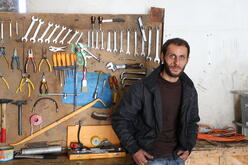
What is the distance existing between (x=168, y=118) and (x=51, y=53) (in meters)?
1.02

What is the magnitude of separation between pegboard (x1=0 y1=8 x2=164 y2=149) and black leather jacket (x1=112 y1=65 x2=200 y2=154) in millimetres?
534

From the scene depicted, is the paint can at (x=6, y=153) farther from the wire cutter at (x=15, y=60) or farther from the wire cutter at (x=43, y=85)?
the wire cutter at (x=15, y=60)

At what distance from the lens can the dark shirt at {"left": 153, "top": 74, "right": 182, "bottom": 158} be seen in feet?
6.29

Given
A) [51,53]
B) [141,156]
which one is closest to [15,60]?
[51,53]

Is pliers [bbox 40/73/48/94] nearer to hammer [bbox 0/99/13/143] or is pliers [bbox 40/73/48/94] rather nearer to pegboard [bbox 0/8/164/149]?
pegboard [bbox 0/8/164/149]

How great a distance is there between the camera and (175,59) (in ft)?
6.12

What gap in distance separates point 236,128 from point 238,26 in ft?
3.08

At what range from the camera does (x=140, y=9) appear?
251 cm

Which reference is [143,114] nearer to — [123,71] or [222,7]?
[123,71]

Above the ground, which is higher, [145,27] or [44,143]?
[145,27]

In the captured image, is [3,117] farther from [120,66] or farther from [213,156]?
[213,156]

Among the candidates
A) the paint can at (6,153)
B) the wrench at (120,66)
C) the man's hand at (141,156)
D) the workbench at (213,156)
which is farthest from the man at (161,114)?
the paint can at (6,153)

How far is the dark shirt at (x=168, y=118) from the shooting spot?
1918mm

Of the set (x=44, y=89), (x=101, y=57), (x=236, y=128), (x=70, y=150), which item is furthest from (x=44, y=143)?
(x=236, y=128)
